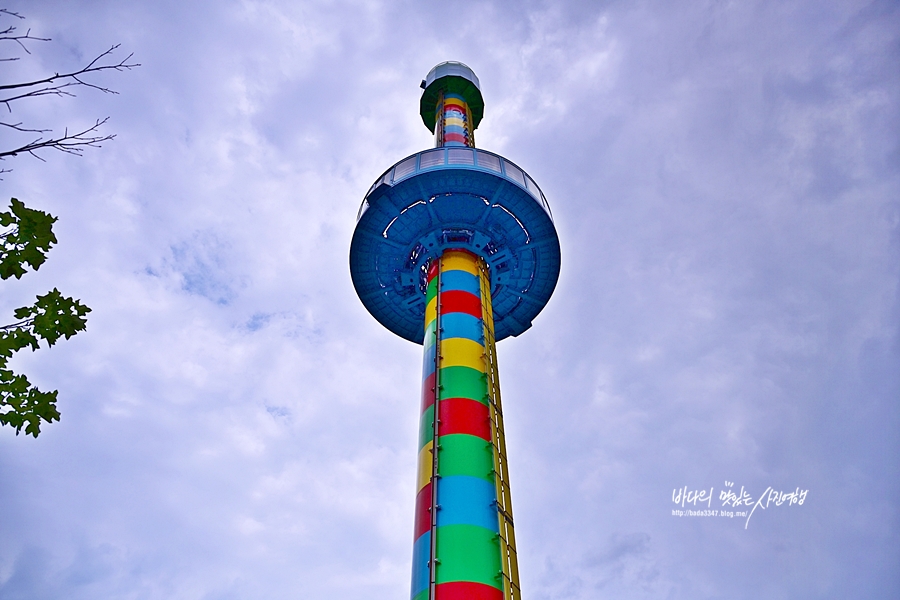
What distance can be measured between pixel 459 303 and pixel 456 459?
19.1 feet

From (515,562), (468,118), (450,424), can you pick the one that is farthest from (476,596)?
(468,118)

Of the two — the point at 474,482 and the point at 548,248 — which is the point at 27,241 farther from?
the point at 548,248

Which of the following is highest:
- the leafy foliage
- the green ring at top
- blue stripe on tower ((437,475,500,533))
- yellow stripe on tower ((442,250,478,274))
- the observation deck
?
the green ring at top

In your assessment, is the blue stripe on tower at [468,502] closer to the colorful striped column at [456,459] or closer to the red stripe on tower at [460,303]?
A: the colorful striped column at [456,459]

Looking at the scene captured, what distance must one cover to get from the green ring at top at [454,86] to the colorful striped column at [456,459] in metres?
16.3

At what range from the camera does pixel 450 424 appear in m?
15.7

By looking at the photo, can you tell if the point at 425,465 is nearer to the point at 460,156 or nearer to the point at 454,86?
the point at 460,156

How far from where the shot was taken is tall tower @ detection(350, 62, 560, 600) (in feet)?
43.8

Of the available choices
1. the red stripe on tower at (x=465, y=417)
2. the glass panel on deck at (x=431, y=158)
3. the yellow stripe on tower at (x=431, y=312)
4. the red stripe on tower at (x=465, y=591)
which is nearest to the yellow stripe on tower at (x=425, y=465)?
the red stripe on tower at (x=465, y=417)

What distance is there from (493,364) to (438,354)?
1.75m

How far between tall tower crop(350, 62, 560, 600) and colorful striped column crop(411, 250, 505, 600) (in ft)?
0.10

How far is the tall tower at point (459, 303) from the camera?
13.4 m

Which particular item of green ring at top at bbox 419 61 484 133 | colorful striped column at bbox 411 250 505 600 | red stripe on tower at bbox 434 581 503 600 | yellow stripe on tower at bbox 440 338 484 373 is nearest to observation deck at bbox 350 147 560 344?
colorful striped column at bbox 411 250 505 600

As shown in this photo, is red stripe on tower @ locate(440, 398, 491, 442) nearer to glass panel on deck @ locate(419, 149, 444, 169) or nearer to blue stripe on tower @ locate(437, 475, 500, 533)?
blue stripe on tower @ locate(437, 475, 500, 533)
